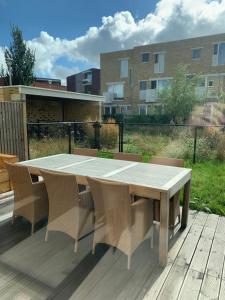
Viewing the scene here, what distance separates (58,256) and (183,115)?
1399 cm

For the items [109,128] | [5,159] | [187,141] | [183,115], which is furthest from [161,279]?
[183,115]

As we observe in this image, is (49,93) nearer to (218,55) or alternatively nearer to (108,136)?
(108,136)

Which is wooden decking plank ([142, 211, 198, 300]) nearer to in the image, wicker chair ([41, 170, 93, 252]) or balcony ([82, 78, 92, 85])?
wicker chair ([41, 170, 93, 252])

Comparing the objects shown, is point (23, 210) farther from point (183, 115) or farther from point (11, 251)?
point (183, 115)

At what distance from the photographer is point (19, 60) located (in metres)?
11.9

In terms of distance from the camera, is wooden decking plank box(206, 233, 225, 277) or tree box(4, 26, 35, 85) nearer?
wooden decking plank box(206, 233, 225, 277)

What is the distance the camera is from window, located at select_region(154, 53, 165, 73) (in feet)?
63.1

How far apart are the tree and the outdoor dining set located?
10767 mm

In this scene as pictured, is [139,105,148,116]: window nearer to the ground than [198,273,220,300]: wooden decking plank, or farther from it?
farther from it

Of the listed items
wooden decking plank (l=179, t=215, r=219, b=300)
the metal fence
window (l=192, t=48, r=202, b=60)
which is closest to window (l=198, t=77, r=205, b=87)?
window (l=192, t=48, r=202, b=60)

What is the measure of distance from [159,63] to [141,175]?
18.9 m

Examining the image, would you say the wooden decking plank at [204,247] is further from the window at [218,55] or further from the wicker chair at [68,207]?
the window at [218,55]

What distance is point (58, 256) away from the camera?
85.3 inches

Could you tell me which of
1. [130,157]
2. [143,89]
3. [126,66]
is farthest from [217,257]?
[126,66]
